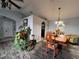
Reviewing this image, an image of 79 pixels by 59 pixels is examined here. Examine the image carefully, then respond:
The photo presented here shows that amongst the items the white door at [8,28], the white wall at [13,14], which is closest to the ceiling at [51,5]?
the white wall at [13,14]

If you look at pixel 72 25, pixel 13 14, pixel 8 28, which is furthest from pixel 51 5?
pixel 8 28

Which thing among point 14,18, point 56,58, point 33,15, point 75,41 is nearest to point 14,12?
point 14,18

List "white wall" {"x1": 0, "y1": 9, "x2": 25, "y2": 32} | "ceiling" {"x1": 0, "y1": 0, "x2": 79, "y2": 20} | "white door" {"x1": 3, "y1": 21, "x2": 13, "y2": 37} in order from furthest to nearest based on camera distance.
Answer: "white door" {"x1": 3, "y1": 21, "x2": 13, "y2": 37} → "white wall" {"x1": 0, "y1": 9, "x2": 25, "y2": 32} → "ceiling" {"x1": 0, "y1": 0, "x2": 79, "y2": 20}

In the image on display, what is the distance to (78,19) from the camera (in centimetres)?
783

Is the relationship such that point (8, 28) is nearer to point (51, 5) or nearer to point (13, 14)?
point (13, 14)

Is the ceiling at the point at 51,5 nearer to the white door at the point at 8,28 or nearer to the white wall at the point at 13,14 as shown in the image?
the white wall at the point at 13,14

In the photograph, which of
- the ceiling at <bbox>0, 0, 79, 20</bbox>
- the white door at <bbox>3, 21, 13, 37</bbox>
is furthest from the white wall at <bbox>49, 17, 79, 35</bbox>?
the white door at <bbox>3, 21, 13, 37</bbox>

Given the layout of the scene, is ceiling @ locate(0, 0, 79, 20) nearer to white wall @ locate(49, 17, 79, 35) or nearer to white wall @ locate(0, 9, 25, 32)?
white wall @ locate(49, 17, 79, 35)

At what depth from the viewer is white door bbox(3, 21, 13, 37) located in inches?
361

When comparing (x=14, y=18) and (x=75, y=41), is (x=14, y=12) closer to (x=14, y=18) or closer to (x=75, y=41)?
(x=14, y=18)

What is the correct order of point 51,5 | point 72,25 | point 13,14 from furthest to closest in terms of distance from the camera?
point 13,14 → point 72,25 → point 51,5

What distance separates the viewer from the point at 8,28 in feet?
30.3

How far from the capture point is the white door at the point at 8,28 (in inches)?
361

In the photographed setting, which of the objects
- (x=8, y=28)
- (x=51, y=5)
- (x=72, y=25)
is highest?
(x=51, y=5)
